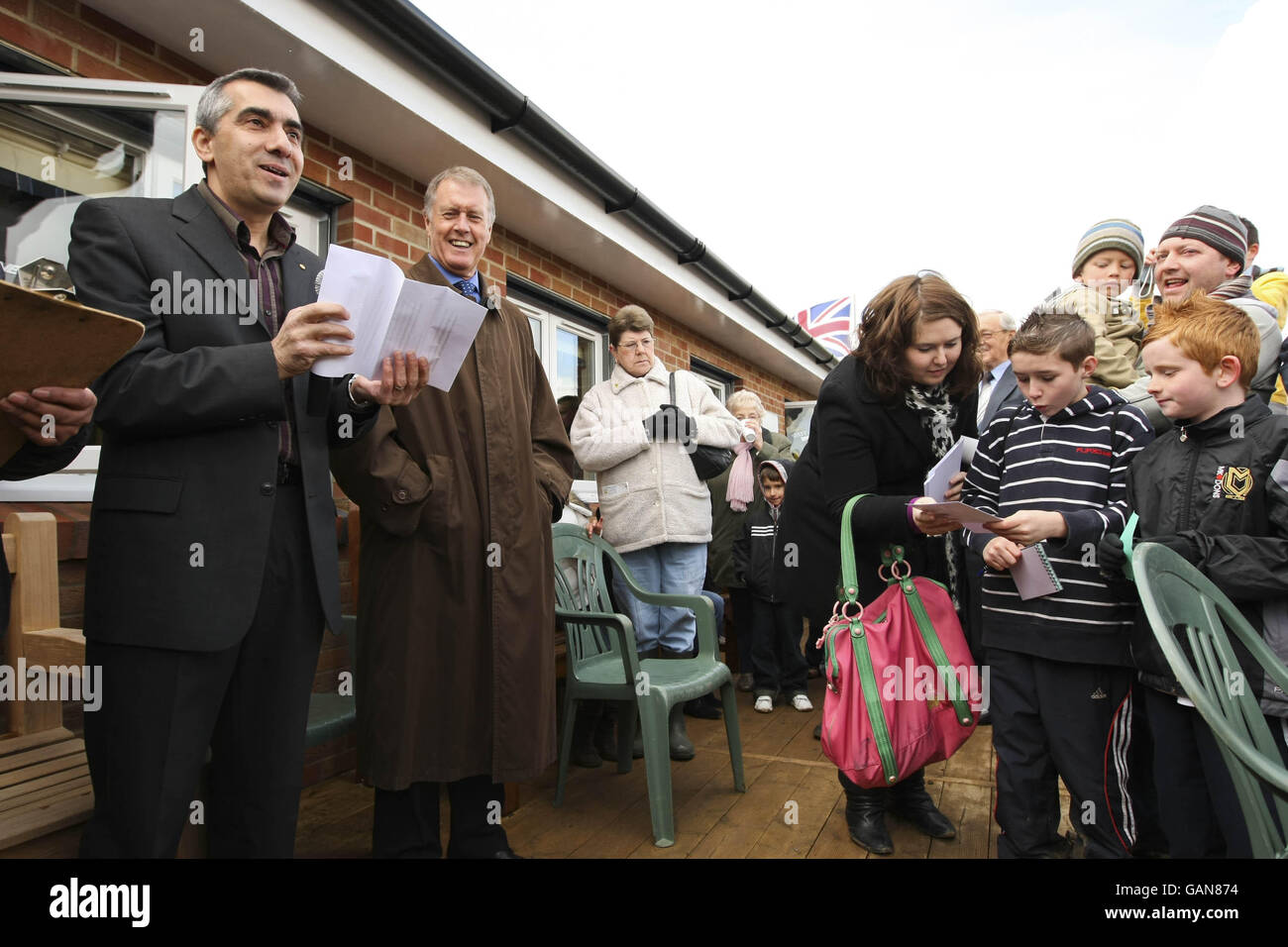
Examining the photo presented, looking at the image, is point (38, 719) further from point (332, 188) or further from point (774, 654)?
point (774, 654)

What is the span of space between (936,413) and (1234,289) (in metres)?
1.07

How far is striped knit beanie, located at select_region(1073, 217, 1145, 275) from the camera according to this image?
10.0 ft

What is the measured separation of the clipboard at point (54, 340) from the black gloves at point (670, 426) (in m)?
2.46

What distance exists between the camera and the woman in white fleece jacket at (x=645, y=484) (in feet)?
11.3

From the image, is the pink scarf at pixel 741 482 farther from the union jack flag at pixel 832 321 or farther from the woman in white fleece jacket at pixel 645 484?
the union jack flag at pixel 832 321

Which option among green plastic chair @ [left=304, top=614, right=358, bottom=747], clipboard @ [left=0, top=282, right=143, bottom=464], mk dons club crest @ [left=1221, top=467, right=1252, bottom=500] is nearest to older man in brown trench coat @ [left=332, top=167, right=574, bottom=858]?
green plastic chair @ [left=304, top=614, right=358, bottom=747]

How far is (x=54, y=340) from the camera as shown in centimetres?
114

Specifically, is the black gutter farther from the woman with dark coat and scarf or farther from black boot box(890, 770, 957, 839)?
black boot box(890, 770, 957, 839)

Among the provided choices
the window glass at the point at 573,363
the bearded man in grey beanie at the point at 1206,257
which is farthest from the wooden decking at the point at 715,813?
the window glass at the point at 573,363
